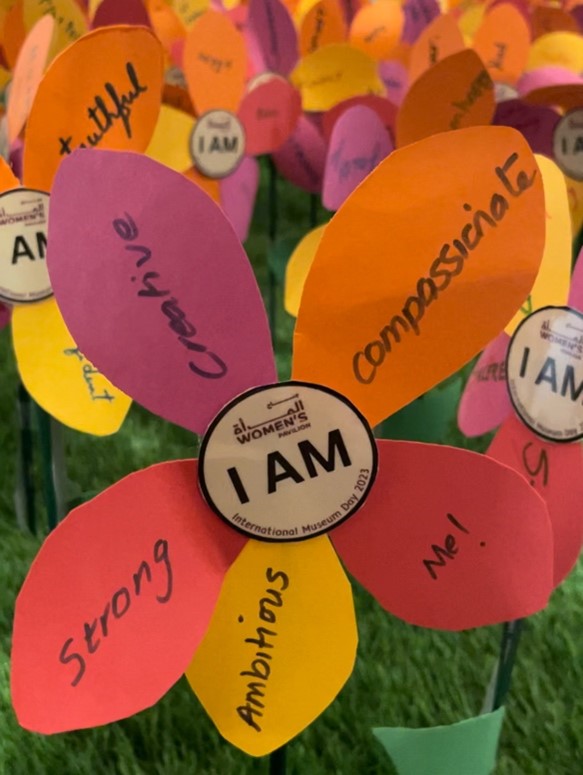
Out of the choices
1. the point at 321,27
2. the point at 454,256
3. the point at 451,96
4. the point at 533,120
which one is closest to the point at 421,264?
the point at 454,256

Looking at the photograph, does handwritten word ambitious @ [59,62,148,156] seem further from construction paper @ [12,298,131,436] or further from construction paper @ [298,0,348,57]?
construction paper @ [298,0,348,57]

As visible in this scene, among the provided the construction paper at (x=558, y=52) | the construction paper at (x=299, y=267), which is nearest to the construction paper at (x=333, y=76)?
the construction paper at (x=558, y=52)

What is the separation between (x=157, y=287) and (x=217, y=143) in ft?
2.02

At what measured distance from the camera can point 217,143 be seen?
912 mm

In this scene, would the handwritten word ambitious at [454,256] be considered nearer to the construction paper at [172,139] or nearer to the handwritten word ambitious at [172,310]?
the handwritten word ambitious at [172,310]

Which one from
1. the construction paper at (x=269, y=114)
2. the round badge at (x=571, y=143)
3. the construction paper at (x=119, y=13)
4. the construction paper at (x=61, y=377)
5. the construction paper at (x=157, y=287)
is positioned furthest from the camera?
the construction paper at (x=269, y=114)

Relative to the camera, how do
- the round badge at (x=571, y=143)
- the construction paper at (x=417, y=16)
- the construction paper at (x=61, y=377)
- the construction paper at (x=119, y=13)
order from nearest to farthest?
1. the construction paper at (x=61, y=377)
2. the construction paper at (x=119, y=13)
3. the round badge at (x=571, y=143)
4. the construction paper at (x=417, y=16)

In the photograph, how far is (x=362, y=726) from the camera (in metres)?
0.65

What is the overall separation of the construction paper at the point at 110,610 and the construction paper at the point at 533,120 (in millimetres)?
728

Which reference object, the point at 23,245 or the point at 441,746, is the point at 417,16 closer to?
the point at 23,245

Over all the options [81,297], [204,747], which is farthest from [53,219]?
[204,747]

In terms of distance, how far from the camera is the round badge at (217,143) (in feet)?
2.92

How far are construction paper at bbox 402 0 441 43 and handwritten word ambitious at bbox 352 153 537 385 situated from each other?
0.97m

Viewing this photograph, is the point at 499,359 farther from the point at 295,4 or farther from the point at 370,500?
the point at 295,4
